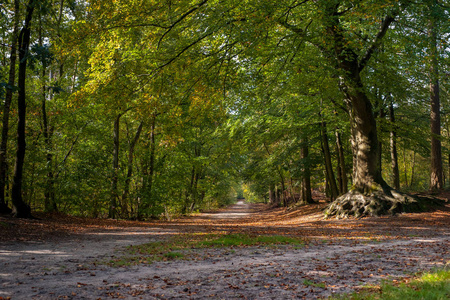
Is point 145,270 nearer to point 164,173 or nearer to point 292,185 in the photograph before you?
point 164,173

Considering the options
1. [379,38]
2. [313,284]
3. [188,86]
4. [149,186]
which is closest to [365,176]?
[379,38]

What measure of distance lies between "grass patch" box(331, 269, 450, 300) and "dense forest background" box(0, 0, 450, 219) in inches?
229

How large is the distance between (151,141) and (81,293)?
1528cm

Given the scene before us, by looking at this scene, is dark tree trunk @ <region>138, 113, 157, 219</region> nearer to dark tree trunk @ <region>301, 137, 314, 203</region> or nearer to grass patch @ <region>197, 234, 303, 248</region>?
grass patch @ <region>197, 234, 303, 248</region>

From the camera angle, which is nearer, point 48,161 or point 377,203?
point 377,203

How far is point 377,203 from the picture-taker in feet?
44.9

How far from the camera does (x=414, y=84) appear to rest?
16.2 meters

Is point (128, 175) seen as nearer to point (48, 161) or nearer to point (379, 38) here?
point (48, 161)

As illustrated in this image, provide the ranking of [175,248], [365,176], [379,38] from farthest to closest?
1. [365,176]
2. [379,38]
3. [175,248]

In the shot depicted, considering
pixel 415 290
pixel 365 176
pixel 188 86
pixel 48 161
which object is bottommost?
pixel 415 290

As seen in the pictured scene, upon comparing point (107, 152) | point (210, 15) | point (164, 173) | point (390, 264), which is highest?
point (210, 15)

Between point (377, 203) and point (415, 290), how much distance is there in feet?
36.6

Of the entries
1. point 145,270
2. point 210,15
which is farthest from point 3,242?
point 210,15

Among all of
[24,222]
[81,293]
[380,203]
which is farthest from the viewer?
[380,203]
